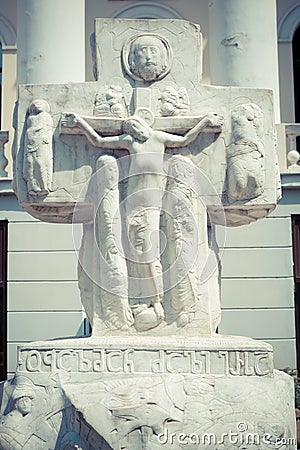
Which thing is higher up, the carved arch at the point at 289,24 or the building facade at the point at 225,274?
the carved arch at the point at 289,24

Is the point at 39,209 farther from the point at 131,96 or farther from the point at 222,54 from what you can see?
the point at 222,54

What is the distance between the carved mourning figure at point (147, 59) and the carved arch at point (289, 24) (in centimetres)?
1166

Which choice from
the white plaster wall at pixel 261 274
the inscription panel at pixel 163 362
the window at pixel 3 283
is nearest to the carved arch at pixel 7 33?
the window at pixel 3 283

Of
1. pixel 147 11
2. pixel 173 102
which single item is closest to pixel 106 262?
pixel 173 102

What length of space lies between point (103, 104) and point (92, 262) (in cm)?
148

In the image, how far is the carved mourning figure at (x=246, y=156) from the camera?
9.60 meters

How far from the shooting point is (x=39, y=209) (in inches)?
391

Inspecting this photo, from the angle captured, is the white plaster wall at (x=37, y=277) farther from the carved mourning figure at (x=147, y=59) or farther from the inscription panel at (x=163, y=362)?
the inscription panel at (x=163, y=362)

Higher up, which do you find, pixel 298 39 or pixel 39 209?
pixel 298 39

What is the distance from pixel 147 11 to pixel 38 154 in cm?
1233

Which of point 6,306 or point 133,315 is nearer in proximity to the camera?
point 133,315

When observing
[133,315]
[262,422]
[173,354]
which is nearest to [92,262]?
[133,315]

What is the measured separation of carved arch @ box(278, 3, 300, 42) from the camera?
21.1 m

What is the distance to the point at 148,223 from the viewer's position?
9.49 m
